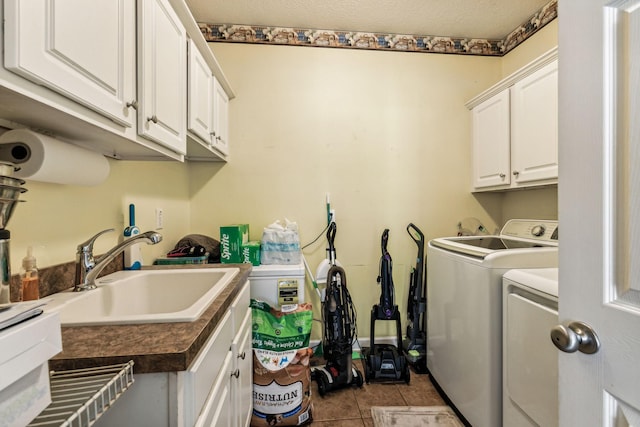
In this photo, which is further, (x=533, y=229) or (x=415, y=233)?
(x=415, y=233)

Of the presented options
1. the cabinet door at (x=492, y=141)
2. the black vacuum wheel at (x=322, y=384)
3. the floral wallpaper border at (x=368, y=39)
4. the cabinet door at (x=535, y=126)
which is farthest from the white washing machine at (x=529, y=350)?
the floral wallpaper border at (x=368, y=39)

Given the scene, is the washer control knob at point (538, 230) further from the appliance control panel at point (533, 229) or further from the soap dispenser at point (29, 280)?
the soap dispenser at point (29, 280)

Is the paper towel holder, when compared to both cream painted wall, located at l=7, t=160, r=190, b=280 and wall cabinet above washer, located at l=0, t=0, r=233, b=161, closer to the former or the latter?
wall cabinet above washer, located at l=0, t=0, r=233, b=161

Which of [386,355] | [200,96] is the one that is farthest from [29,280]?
[386,355]

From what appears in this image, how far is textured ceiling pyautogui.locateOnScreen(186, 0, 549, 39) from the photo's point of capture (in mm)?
Result: 2016

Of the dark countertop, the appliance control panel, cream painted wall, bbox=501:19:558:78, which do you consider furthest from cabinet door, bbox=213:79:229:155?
cream painted wall, bbox=501:19:558:78

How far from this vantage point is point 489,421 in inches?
52.3

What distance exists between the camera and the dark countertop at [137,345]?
0.57m

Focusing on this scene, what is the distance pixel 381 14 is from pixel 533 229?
196cm

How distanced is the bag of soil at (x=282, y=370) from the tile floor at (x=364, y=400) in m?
0.18

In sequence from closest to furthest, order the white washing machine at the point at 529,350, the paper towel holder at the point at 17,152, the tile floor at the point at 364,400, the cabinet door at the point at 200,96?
the paper towel holder at the point at 17,152 < the white washing machine at the point at 529,350 < the cabinet door at the point at 200,96 < the tile floor at the point at 364,400

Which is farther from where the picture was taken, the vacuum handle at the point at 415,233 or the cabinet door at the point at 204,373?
the vacuum handle at the point at 415,233

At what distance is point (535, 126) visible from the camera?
1.79m

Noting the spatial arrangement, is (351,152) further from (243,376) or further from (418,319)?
(243,376)
